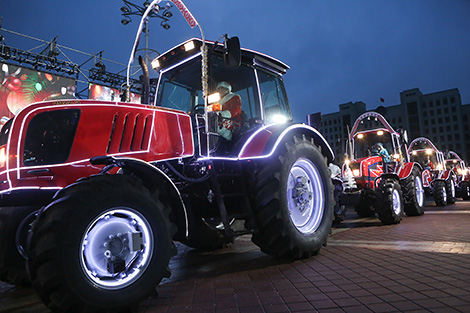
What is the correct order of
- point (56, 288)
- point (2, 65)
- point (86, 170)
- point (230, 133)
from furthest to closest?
point (2, 65)
point (230, 133)
point (86, 170)
point (56, 288)

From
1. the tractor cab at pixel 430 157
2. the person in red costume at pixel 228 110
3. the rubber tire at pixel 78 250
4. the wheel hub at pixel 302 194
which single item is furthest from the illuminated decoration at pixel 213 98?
the tractor cab at pixel 430 157

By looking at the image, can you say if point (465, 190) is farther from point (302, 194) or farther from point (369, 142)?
point (302, 194)

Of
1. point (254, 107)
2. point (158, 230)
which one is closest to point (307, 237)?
point (254, 107)

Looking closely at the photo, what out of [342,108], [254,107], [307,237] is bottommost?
[307,237]

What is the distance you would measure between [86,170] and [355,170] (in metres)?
7.63

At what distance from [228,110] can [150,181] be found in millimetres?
1702

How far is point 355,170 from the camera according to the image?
8.72 m

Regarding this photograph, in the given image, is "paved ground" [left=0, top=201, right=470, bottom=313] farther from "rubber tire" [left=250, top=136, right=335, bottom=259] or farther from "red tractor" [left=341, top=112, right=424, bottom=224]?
"red tractor" [left=341, top=112, right=424, bottom=224]

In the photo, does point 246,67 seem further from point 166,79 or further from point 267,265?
point 267,265

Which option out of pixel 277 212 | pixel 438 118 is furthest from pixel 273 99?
pixel 438 118

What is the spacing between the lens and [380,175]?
7789 millimetres

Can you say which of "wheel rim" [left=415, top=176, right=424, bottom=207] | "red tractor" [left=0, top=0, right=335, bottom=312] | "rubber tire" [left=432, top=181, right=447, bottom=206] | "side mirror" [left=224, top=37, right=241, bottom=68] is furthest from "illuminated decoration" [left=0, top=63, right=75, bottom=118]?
"rubber tire" [left=432, top=181, right=447, bottom=206]

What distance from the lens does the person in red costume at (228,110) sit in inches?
157

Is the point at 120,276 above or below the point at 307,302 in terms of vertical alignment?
above
